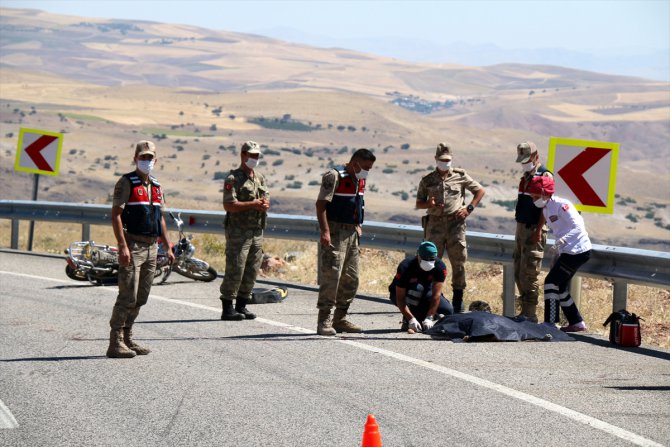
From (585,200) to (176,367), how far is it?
5557mm

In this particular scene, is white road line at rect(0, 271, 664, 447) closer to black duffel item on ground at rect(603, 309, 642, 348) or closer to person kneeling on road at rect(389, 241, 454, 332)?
person kneeling on road at rect(389, 241, 454, 332)

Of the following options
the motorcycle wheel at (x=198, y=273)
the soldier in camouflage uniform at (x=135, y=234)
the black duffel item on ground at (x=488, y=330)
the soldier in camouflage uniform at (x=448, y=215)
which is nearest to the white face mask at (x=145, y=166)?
the soldier in camouflage uniform at (x=135, y=234)

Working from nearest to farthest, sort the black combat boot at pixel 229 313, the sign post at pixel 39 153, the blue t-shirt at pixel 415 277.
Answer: the blue t-shirt at pixel 415 277, the black combat boot at pixel 229 313, the sign post at pixel 39 153

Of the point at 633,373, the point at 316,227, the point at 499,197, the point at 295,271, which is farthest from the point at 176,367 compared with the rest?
the point at 499,197

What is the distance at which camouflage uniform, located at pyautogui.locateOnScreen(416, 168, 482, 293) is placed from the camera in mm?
13320

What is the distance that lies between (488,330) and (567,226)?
1.55 metres

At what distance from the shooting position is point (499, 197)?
98.6 meters

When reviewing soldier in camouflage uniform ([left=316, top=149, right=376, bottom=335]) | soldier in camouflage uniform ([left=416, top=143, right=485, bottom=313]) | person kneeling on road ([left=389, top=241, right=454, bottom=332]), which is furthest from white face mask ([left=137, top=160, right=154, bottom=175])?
soldier in camouflage uniform ([left=416, top=143, right=485, bottom=313])

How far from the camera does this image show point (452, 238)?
13.4 m

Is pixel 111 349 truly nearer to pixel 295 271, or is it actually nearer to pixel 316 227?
pixel 316 227

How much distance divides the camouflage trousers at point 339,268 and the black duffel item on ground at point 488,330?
92cm

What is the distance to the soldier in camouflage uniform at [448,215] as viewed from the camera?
13.3 metres

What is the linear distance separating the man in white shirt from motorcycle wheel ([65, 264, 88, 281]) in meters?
6.51

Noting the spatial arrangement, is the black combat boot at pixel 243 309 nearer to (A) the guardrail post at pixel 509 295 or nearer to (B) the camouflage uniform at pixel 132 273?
(B) the camouflage uniform at pixel 132 273
